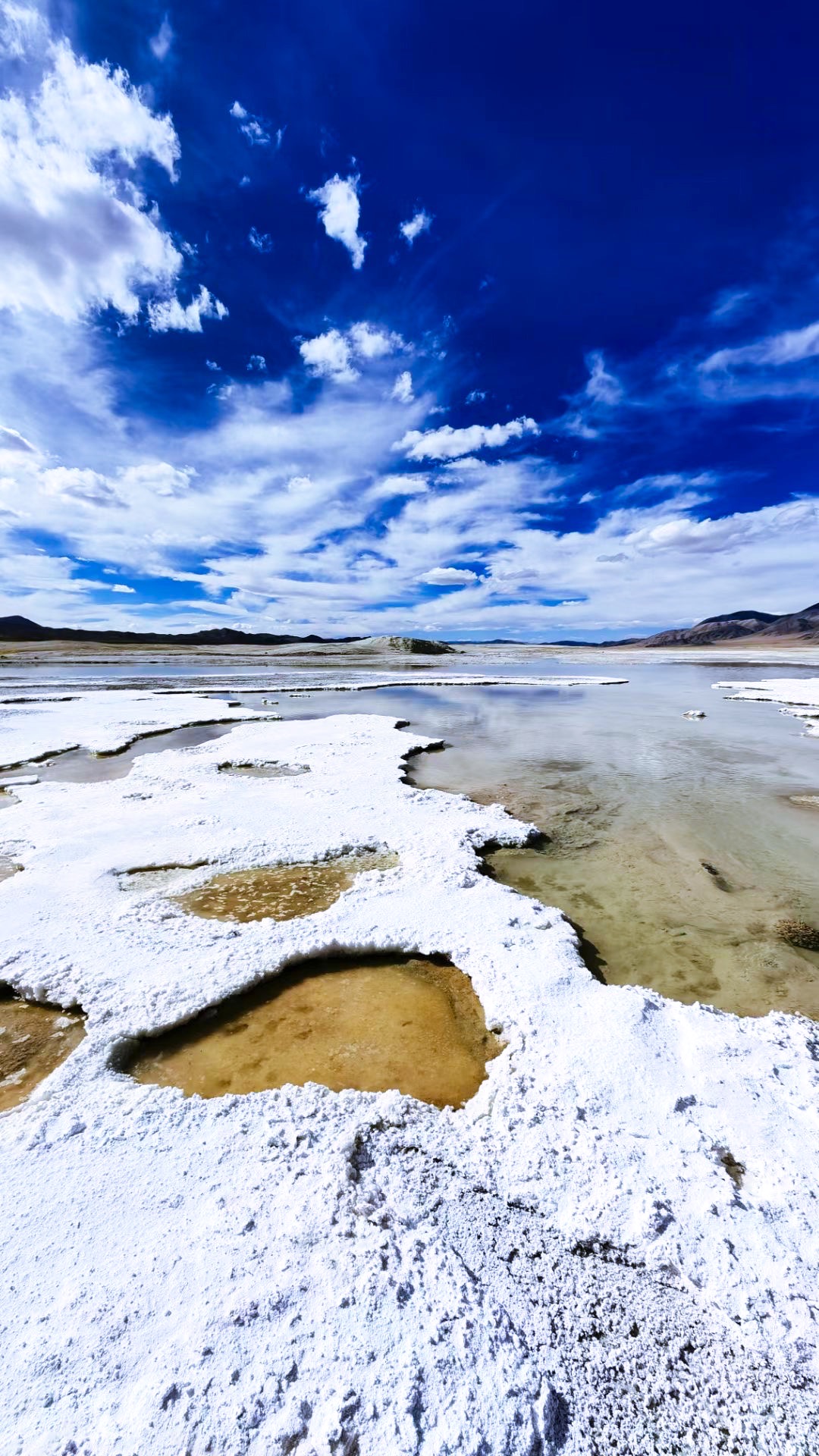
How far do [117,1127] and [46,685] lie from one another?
101 feet

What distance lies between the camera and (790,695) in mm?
22062

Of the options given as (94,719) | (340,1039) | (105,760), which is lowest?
(340,1039)

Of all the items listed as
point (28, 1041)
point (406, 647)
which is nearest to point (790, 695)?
point (28, 1041)

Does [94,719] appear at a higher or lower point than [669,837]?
higher

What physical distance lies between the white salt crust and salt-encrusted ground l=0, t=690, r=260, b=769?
12 millimetres

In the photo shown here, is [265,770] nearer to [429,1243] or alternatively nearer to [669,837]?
[669,837]

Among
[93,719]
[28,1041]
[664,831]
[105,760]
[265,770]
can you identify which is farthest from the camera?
[93,719]

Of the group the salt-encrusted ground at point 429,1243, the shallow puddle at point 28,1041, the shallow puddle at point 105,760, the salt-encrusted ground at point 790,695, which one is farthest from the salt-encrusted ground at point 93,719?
the salt-encrusted ground at point 790,695

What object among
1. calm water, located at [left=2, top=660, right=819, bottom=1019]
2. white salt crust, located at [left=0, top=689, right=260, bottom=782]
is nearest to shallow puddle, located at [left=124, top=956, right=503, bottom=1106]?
calm water, located at [left=2, top=660, right=819, bottom=1019]

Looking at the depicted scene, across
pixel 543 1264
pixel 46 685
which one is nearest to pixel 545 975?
pixel 543 1264

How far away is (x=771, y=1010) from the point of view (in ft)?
12.3

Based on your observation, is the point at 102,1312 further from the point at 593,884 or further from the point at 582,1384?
the point at 593,884

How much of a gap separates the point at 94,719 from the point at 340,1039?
51.6 feet

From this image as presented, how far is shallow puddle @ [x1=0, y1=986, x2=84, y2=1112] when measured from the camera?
307 centimetres
